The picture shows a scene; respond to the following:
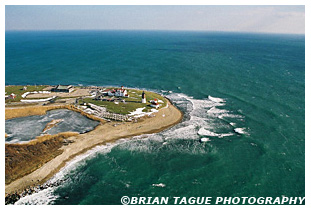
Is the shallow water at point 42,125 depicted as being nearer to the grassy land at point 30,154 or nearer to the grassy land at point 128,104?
the grassy land at point 30,154

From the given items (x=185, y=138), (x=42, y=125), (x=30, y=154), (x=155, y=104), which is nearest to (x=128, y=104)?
(x=155, y=104)

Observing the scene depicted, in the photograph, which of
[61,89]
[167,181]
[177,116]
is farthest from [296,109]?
[61,89]

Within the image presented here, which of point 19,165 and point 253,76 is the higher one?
point 253,76

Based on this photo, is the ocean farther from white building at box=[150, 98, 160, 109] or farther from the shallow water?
the shallow water

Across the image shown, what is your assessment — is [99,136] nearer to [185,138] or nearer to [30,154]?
[30,154]

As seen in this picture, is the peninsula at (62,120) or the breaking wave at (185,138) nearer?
the breaking wave at (185,138)

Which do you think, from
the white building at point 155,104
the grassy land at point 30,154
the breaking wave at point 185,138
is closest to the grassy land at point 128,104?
the white building at point 155,104

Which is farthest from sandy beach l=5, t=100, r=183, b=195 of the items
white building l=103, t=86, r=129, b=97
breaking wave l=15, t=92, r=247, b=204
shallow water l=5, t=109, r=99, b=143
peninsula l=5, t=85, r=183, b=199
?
white building l=103, t=86, r=129, b=97

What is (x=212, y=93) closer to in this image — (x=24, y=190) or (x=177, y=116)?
(x=177, y=116)
